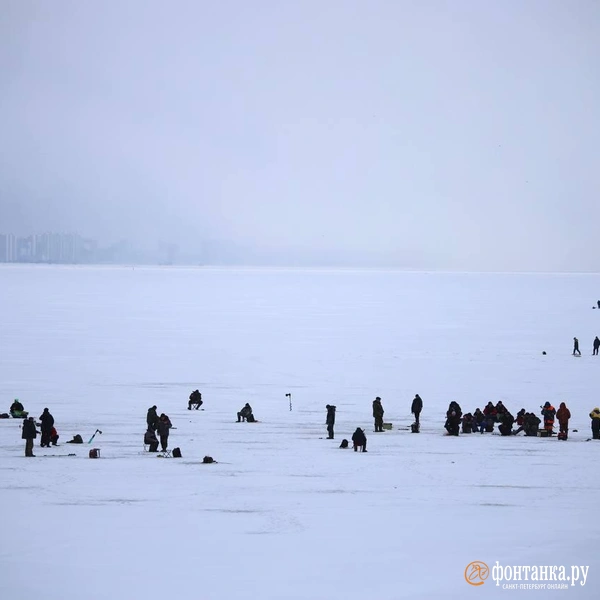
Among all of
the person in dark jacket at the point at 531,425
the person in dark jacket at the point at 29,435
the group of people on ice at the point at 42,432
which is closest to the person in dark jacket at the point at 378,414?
the person in dark jacket at the point at 531,425

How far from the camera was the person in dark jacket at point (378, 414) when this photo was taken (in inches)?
859

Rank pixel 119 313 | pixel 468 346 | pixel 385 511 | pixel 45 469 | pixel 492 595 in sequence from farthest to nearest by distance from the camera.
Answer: pixel 119 313
pixel 468 346
pixel 45 469
pixel 385 511
pixel 492 595

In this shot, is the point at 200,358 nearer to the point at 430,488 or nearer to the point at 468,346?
the point at 468,346

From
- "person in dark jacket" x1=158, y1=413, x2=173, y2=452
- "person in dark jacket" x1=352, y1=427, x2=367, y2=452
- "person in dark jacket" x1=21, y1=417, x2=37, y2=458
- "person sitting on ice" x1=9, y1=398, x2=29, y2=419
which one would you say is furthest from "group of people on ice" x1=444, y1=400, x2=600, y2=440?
"person sitting on ice" x1=9, y1=398, x2=29, y2=419

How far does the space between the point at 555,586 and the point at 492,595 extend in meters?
0.93

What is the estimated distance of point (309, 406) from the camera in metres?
27.0

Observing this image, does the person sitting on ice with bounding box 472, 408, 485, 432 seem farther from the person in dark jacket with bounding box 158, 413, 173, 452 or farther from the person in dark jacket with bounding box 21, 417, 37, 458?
the person in dark jacket with bounding box 21, 417, 37, 458

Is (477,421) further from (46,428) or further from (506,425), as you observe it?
(46,428)

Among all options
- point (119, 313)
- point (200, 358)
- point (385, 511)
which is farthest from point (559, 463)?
point (119, 313)

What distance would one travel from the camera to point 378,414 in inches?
862
